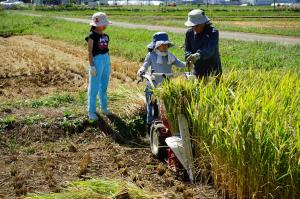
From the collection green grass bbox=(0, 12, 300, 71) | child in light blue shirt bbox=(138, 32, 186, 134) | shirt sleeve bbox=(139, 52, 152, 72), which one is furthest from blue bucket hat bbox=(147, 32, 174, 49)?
green grass bbox=(0, 12, 300, 71)

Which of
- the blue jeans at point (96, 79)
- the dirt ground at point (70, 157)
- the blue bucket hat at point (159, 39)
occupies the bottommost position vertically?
the dirt ground at point (70, 157)

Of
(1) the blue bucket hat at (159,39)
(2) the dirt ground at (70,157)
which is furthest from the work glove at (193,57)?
(2) the dirt ground at (70,157)

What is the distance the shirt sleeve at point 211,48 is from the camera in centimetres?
501

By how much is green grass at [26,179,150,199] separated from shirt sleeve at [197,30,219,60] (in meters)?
1.81

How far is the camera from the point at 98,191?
3.92m

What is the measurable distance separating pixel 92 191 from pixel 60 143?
2238mm

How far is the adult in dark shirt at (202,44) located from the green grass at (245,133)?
57 cm

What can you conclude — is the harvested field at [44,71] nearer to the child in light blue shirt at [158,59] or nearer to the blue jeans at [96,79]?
the blue jeans at [96,79]

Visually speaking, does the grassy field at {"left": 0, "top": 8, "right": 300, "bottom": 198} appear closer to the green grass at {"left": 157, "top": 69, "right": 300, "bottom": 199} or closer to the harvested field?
the green grass at {"left": 157, "top": 69, "right": 300, "bottom": 199}

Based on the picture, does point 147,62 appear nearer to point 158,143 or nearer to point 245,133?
point 158,143

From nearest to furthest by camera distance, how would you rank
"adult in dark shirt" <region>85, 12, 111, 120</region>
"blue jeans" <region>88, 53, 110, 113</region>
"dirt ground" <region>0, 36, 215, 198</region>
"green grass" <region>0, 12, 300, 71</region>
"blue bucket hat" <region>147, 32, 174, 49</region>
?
"dirt ground" <region>0, 36, 215, 198</region>, "blue bucket hat" <region>147, 32, 174, 49</region>, "adult in dark shirt" <region>85, 12, 111, 120</region>, "blue jeans" <region>88, 53, 110, 113</region>, "green grass" <region>0, 12, 300, 71</region>

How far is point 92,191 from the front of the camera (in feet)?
12.7

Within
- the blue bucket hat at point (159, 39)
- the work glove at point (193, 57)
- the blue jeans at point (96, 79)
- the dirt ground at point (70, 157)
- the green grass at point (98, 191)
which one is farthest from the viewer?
the blue jeans at point (96, 79)

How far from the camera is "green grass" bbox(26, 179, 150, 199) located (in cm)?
384
